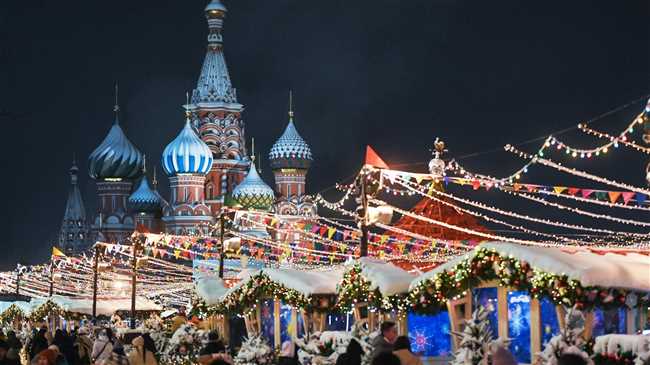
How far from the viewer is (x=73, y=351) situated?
21.2 m

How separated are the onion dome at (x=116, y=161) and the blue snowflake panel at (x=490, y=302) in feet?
332

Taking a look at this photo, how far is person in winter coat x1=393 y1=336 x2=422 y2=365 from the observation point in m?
14.2

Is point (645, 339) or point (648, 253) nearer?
point (645, 339)

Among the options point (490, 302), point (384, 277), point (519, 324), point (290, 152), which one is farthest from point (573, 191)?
point (290, 152)

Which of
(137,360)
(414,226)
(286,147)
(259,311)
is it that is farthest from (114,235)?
(137,360)

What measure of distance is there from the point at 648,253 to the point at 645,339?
5.37 m

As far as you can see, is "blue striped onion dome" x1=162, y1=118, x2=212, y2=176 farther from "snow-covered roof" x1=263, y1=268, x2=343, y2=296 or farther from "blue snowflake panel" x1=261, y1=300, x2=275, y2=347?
"snow-covered roof" x1=263, y1=268, x2=343, y2=296

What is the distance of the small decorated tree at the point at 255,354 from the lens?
23.3 m

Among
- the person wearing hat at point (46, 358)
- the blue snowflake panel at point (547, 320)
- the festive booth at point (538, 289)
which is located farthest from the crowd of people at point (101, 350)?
the blue snowflake panel at point (547, 320)

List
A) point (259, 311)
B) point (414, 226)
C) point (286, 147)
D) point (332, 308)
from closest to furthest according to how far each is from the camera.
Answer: point (332, 308), point (259, 311), point (414, 226), point (286, 147)

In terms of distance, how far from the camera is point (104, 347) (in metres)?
19.8

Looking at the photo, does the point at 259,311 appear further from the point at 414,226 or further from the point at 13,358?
the point at 414,226

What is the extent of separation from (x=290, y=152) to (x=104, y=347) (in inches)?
3624

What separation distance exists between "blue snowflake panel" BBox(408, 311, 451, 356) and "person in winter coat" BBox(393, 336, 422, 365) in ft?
21.3
